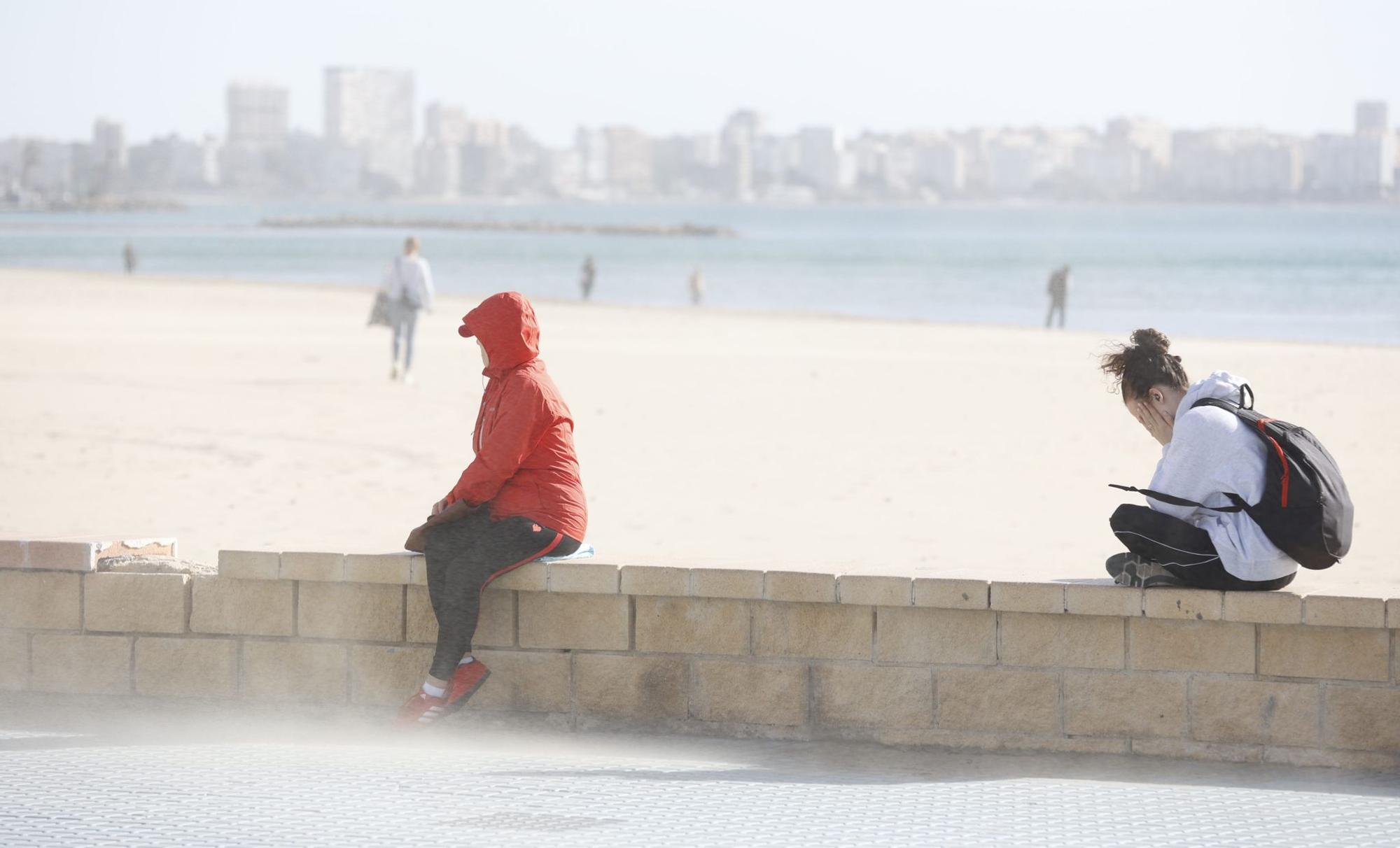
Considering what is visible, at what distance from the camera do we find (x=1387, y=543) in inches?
389

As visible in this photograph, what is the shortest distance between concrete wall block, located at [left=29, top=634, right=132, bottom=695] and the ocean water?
35.3m

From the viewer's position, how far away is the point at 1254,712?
174 inches

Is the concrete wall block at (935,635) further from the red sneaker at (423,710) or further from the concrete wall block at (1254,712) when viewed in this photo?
the red sneaker at (423,710)

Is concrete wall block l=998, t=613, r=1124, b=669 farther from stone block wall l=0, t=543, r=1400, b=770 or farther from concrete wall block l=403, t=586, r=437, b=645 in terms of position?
concrete wall block l=403, t=586, r=437, b=645

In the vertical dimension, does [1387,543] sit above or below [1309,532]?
below

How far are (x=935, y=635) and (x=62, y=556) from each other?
265cm

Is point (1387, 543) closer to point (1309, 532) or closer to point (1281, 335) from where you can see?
point (1309, 532)

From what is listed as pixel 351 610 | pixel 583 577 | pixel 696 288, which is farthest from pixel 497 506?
pixel 696 288

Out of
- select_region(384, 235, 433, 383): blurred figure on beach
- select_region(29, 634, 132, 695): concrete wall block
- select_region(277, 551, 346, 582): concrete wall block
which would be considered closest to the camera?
select_region(277, 551, 346, 582): concrete wall block

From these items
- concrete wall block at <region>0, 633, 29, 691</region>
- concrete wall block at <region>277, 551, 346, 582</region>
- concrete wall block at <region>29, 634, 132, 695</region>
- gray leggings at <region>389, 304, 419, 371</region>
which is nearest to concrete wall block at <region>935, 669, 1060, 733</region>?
concrete wall block at <region>277, 551, 346, 582</region>

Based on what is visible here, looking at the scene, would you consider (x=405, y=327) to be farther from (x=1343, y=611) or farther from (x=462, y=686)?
(x=1343, y=611)

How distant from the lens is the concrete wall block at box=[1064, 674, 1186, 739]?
4.46 metres

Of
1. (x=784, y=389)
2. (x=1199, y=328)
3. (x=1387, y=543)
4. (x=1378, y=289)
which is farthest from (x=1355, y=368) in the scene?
(x=1378, y=289)

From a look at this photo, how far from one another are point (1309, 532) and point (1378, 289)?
2431 inches
